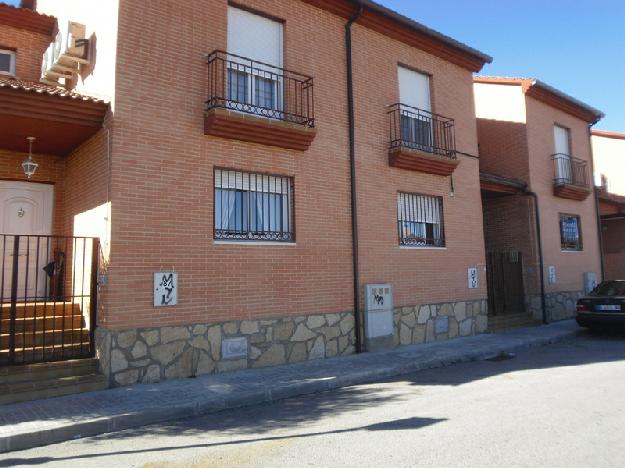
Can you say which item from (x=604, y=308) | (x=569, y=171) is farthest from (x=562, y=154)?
(x=604, y=308)

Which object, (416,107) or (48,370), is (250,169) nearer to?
(48,370)

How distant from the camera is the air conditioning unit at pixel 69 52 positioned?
25.5 feet

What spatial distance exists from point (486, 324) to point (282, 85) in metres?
7.52

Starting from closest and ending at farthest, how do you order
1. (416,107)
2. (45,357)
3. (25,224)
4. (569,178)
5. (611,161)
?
(45,357) → (25,224) → (416,107) → (569,178) → (611,161)

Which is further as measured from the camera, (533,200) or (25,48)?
(533,200)

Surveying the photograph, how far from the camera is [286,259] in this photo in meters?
8.37

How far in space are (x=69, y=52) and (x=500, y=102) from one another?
40.0 ft

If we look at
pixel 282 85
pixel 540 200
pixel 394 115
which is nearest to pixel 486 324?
pixel 540 200

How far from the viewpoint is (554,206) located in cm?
1486

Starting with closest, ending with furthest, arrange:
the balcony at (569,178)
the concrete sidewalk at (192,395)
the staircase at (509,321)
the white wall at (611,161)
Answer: the concrete sidewalk at (192,395) → the staircase at (509,321) → the balcony at (569,178) → the white wall at (611,161)

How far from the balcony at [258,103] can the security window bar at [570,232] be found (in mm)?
10296

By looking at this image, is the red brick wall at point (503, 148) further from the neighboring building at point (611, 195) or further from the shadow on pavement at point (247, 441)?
the shadow on pavement at point (247, 441)

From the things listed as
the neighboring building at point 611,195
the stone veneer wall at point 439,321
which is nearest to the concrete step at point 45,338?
the stone veneer wall at point 439,321

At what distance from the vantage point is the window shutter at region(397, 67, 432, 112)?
36.0ft
